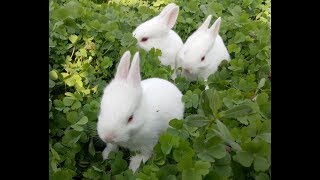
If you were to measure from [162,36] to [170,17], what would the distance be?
223 mm

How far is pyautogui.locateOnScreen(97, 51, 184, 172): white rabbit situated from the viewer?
2.40m

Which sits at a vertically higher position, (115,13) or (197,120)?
(197,120)

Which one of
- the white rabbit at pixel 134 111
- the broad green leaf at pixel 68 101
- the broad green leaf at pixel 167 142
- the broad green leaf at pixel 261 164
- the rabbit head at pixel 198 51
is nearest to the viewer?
the broad green leaf at pixel 261 164

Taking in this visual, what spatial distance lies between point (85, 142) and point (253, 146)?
144 cm

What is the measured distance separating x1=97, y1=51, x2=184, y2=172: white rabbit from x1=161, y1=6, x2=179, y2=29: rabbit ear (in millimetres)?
1407

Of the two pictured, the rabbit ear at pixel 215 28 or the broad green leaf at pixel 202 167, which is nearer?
the broad green leaf at pixel 202 167

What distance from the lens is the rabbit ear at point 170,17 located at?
4.23 metres


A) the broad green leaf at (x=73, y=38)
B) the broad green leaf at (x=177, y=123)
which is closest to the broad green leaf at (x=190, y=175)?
the broad green leaf at (x=177, y=123)

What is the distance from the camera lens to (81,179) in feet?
8.34

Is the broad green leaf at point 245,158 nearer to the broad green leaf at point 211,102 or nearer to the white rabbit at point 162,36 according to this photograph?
the broad green leaf at point 211,102

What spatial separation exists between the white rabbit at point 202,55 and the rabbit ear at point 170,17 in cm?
34

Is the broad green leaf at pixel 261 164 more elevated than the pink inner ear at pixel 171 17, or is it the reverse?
the broad green leaf at pixel 261 164
